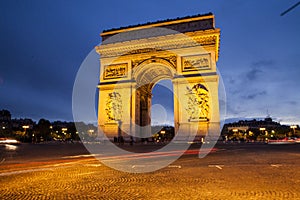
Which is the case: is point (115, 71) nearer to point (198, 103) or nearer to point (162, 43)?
point (162, 43)

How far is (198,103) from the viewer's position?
24.0 metres

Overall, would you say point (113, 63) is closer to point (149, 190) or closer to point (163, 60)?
point (163, 60)

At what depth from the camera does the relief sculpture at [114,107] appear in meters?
A: 26.4

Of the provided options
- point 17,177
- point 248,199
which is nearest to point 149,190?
point 248,199

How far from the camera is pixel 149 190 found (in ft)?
13.9

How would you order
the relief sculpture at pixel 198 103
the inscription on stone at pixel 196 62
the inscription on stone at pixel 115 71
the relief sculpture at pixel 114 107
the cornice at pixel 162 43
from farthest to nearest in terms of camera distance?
the inscription on stone at pixel 115 71 < the relief sculpture at pixel 114 107 < the cornice at pixel 162 43 < the inscription on stone at pixel 196 62 < the relief sculpture at pixel 198 103

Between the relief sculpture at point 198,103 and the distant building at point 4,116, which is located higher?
the distant building at point 4,116

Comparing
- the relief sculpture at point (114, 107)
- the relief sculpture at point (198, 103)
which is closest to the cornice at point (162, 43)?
the relief sculpture at point (198, 103)

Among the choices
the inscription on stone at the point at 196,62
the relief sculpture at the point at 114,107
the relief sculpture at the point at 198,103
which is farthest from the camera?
the relief sculpture at the point at 114,107

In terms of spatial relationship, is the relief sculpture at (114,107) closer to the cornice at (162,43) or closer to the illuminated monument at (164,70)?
the illuminated monument at (164,70)

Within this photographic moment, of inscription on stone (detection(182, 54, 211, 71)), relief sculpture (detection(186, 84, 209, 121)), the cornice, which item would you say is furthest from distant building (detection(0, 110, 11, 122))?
relief sculpture (detection(186, 84, 209, 121))

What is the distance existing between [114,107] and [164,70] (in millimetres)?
6870

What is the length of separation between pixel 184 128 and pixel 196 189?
1995 cm

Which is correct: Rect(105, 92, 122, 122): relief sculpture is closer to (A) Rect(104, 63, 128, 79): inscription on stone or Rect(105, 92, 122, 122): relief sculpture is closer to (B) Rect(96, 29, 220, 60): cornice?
(A) Rect(104, 63, 128, 79): inscription on stone
